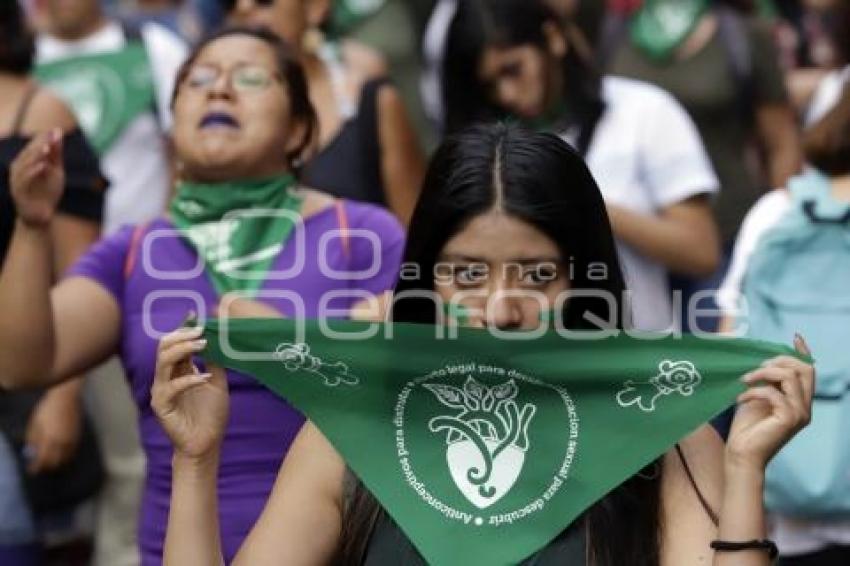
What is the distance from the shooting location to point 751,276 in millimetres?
5246

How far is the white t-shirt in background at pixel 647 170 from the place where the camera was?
5957 mm

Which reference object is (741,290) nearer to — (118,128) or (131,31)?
(118,128)

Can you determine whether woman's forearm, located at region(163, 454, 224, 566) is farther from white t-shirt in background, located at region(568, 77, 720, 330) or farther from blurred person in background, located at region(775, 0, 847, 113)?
blurred person in background, located at region(775, 0, 847, 113)

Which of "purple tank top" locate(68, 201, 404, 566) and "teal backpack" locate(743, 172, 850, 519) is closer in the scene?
"purple tank top" locate(68, 201, 404, 566)

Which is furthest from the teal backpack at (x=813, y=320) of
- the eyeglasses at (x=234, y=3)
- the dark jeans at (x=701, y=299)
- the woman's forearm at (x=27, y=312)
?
the eyeglasses at (x=234, y=3)

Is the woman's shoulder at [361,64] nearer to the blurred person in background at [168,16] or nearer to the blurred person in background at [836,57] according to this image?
the blurred person in background at [168,16]

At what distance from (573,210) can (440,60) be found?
2566 millimetres

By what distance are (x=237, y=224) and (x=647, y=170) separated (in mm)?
1496

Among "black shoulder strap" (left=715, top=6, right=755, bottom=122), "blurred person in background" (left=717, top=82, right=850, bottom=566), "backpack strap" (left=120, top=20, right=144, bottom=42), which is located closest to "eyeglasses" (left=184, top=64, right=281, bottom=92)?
"blurred person in background" (left=717, top=82, right=850, bottom=566)

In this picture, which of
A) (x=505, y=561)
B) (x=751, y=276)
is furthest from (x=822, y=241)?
(x=505, y=561)

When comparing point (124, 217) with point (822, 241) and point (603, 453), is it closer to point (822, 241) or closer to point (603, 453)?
point (822, 241)

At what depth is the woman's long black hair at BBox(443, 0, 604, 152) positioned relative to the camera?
20.0ft

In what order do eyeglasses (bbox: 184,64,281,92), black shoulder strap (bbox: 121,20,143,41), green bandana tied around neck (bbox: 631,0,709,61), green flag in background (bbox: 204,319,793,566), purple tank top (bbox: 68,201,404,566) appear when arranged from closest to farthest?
green flag in background (bbox: 204,319,793,566) < purple tank top (bbox: 68,201,404,566) < eyeglasses (bbox: 184,64,281,92) < black shoulder strap (bbox: 121,20,143,41) < green bandana tied around neck (bbox: 631,0,709,61)

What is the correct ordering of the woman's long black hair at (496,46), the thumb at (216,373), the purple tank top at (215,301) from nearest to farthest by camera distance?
the thumb at (216,373)
the purple tank top at (215,301)
the woman's long black hair at (496,46)
